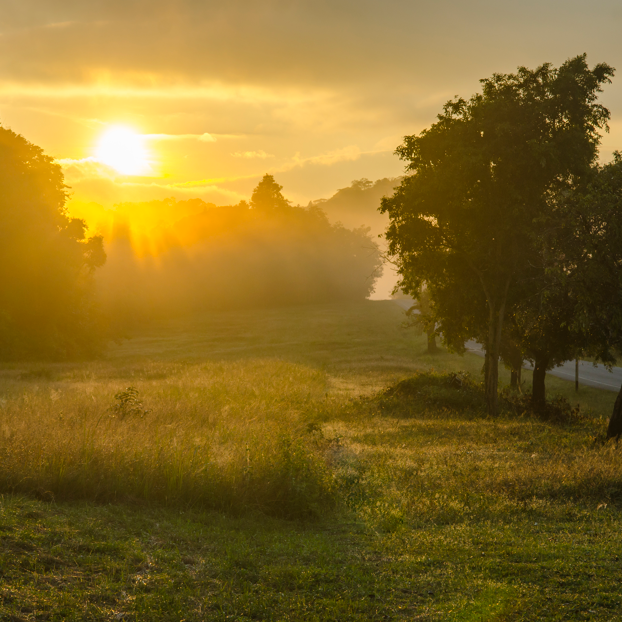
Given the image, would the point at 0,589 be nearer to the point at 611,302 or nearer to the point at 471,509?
the point at 471,509

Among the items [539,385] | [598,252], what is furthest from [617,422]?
[539,385]

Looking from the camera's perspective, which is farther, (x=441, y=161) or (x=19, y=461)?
(x=441, y=161)

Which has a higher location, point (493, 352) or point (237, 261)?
point (237, 261)

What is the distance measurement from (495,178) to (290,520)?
17494 mm

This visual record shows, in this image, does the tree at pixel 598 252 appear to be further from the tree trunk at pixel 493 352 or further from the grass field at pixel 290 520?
the tree trunk at pixel 493 352

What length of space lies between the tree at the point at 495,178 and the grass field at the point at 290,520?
24.6 feet

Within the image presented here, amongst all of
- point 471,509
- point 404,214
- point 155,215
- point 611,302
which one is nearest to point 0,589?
point 471,509

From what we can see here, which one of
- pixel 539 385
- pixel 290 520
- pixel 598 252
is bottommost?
pixel 290 520

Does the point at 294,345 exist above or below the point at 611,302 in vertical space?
below

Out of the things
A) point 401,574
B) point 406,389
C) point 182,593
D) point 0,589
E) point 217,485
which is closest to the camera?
point 0,589

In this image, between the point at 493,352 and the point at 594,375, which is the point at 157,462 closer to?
the point at 493,352

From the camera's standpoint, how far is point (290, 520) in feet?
30.8

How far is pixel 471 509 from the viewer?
9.42 meters

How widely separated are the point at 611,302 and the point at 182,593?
14.9 m
